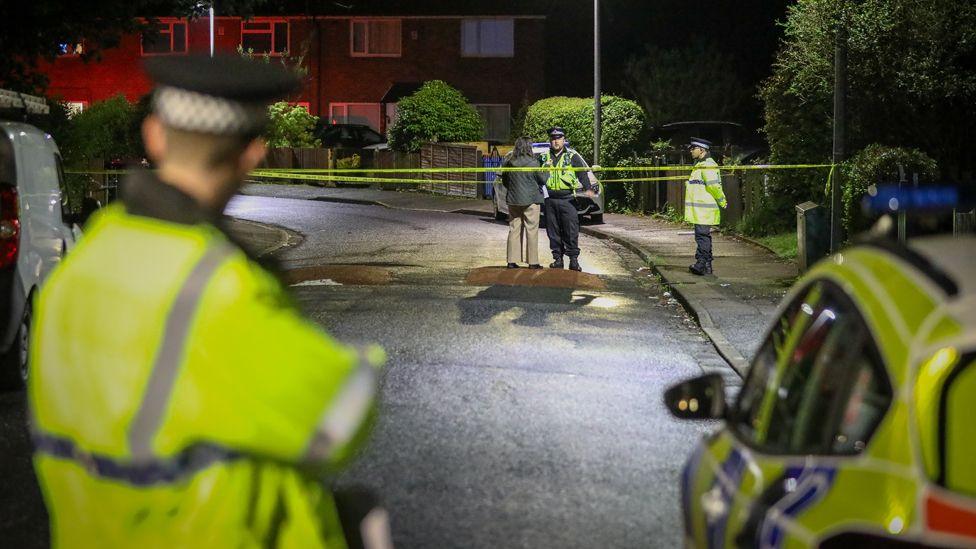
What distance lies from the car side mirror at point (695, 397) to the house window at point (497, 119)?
47618 millimetres

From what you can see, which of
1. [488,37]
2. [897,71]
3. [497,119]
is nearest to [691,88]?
[497,119]

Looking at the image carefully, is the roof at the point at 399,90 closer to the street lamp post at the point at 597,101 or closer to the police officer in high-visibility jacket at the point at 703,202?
the street lamp post at the point at 597,101

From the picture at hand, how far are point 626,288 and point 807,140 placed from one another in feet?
19.0

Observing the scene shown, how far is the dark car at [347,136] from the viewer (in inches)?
1833

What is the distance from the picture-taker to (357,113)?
52.3 metres

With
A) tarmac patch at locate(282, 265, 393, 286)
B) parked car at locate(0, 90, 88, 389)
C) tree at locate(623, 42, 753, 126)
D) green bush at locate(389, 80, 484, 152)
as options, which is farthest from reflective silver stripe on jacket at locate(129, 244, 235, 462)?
tree at locate(623, 42, 753, 126)

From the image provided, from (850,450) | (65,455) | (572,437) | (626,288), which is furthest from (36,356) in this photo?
(626,288)

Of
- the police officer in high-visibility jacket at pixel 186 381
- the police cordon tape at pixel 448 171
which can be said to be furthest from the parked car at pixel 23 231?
the police officer in high-visibility jacket at pixel 186 381

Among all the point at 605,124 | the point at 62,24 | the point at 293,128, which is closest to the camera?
the point at 62,24

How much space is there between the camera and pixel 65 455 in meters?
2.45

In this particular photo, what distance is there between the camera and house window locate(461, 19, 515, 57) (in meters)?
51.3

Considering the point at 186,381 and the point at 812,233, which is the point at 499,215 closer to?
the point at 812,233

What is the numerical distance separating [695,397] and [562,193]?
42.0 ft

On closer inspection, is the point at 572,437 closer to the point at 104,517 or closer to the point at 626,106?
the point at 104,517
